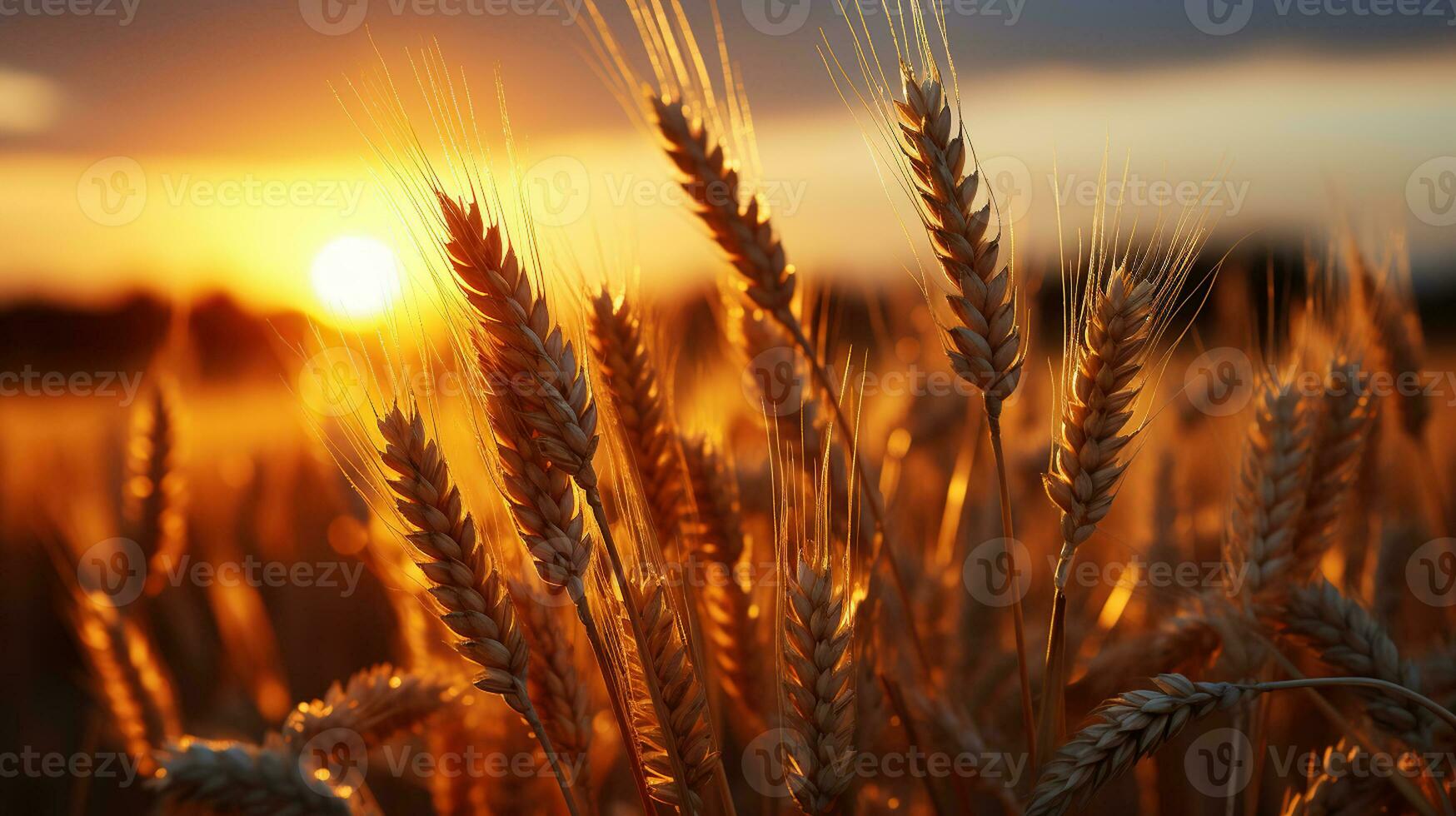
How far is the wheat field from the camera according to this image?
4.42 feet

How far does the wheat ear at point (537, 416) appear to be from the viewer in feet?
4.26

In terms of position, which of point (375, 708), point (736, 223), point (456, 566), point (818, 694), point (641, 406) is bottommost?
point (375, 708)

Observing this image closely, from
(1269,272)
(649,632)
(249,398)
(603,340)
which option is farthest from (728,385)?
(249,398)

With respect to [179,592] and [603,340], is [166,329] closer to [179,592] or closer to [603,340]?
[179,592]

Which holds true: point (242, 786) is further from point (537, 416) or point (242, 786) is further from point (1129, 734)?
point (1129, 734)

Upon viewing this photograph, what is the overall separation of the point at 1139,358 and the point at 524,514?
1.11 meters

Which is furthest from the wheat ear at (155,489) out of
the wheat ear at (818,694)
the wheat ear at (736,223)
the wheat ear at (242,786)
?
the wheat ear at (818,694)

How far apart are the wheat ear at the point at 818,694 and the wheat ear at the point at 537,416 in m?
0.21

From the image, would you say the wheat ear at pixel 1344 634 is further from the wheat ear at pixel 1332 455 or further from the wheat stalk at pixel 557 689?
the wheat stalk at pixel 557 689

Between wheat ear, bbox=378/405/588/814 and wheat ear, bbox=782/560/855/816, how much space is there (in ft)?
1.30

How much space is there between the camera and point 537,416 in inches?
50.9

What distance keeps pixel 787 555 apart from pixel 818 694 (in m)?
0.24

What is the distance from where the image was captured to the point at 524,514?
4.32 ft

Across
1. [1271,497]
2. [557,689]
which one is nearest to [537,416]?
[557,689]
